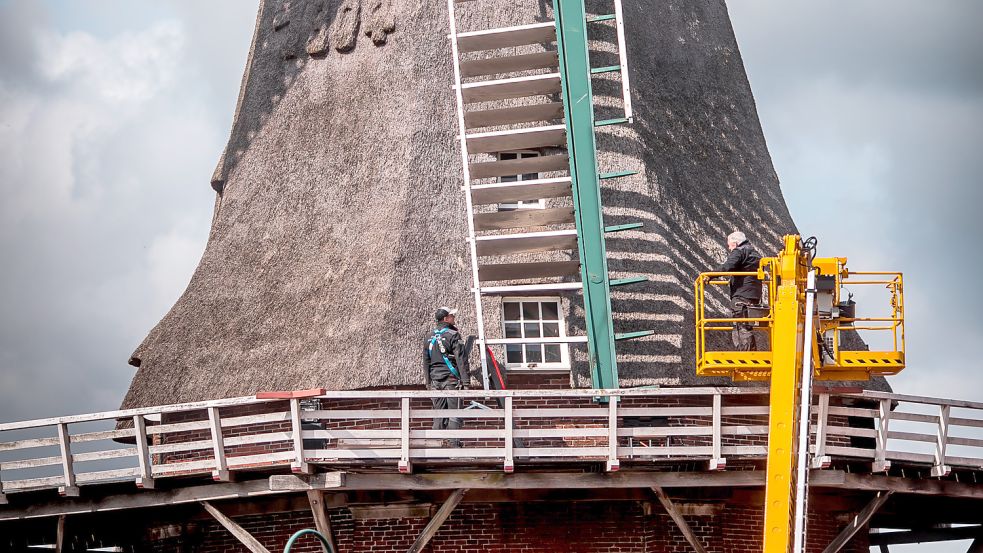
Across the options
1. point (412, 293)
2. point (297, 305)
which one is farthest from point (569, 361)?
point (297, 305)

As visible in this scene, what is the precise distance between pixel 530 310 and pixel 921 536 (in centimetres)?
640

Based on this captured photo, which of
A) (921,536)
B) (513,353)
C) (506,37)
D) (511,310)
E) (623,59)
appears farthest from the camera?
(921,536)

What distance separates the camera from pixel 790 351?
50.7 feet

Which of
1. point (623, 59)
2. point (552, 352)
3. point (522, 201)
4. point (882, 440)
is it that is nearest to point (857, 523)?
point (882, 440)

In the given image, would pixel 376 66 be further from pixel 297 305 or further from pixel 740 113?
pixel 740 113

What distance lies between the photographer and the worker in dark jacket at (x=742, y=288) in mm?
17531

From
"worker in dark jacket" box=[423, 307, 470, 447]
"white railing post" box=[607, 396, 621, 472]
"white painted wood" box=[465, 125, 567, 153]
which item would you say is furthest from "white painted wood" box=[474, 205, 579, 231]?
"white railing post" box=[607, 396, 621, 472]

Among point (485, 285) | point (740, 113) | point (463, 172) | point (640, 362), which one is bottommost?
point (640, 362)

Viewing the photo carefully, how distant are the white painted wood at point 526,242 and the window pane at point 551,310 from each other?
2.30ft

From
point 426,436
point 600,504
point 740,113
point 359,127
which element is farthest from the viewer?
point 740,113

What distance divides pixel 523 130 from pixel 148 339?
228 inches

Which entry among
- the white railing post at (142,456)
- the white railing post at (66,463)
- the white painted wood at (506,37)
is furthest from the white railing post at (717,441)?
the white railing post at (66,463)

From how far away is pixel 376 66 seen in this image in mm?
21141

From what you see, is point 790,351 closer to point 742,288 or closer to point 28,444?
point 742,288
